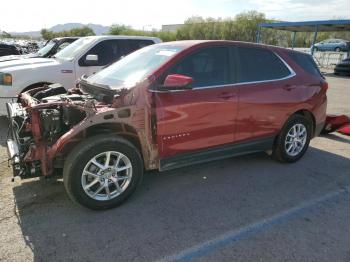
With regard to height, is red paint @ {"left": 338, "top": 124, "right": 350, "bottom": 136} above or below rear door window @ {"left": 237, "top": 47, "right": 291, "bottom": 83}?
below

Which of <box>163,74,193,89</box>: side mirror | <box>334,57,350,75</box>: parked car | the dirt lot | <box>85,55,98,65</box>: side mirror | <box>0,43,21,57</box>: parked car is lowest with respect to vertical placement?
<box>334,57,350,75</box>: parked car

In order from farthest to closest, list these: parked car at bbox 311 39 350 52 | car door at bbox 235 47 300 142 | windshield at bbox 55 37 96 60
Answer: parked car at bbox 311 39 350 52, windshield at bbox 55 37 96 60, car door at bbox 235 47 300 142

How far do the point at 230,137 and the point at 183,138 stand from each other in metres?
0.79

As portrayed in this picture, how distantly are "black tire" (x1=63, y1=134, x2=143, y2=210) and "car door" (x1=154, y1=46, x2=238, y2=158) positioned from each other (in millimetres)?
382

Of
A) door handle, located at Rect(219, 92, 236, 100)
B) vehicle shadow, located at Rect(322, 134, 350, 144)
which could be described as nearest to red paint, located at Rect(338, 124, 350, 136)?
vehicle shadow, located at Rect(322, 134, 350, 144)

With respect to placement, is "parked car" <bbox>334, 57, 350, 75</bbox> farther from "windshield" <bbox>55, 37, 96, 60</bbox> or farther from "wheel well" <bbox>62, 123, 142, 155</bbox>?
"wheel well" <bbox>62, 123, 142, 155</bbox>

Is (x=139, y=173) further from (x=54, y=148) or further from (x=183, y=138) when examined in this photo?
(x=54, y=148)

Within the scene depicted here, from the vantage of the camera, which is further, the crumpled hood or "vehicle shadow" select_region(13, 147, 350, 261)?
the crumpled hood

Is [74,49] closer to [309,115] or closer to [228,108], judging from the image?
[228,108]

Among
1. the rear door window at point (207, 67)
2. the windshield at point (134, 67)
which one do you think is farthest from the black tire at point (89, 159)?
the rear door window at point (207, 67)

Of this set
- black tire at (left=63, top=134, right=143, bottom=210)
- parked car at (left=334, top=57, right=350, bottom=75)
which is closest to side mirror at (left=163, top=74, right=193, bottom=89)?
black tire at (left=63, top=134, right=143, bottom=210)

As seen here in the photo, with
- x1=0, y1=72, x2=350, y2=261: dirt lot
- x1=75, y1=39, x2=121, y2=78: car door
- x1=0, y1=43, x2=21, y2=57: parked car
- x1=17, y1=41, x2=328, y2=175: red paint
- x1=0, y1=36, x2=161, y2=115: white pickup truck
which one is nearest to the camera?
x1=0, y1=72, x2=350, y2=261: dirt lot

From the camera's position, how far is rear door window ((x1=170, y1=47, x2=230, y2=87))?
3.97 m

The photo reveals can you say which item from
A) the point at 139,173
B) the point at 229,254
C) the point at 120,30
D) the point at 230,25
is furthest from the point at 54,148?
the point at 120,30
